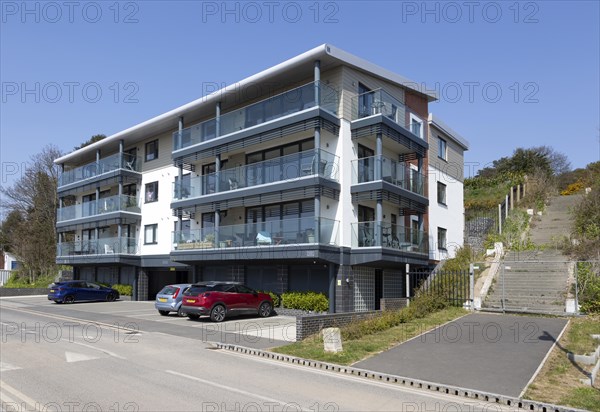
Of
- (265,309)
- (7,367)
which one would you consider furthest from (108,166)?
(7,367)

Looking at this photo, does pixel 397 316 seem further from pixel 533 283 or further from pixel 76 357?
pixel 76 357

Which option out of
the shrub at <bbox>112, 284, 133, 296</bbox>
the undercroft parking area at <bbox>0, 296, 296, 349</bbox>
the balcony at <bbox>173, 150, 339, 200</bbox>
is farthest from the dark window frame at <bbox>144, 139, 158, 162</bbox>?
the undercroft parking area at <bbox>0, 296, 296, 349</bbox>

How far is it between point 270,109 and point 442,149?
1297 cm

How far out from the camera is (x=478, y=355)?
42.7 feet

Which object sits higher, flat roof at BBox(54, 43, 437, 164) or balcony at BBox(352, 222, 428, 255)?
flat roof at BBox(54, 43, 437, 164)

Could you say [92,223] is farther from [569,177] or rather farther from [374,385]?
[569,177]

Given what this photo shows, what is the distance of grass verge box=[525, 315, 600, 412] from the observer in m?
9.23

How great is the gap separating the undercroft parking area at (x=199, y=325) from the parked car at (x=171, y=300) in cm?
37

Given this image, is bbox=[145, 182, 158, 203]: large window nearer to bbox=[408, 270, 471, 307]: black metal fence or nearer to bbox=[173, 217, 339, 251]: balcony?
bbox=[173, 217, 339, 251]: balcony

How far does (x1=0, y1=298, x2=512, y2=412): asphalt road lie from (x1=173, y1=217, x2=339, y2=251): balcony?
8.51m

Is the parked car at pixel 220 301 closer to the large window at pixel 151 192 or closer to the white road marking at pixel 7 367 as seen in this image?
the white road marking at pixel 7 367

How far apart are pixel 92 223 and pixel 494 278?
27.8m

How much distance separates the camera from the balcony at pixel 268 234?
891 inches

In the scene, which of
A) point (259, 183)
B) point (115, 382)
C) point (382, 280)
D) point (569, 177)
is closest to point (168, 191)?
point (259, 183)
